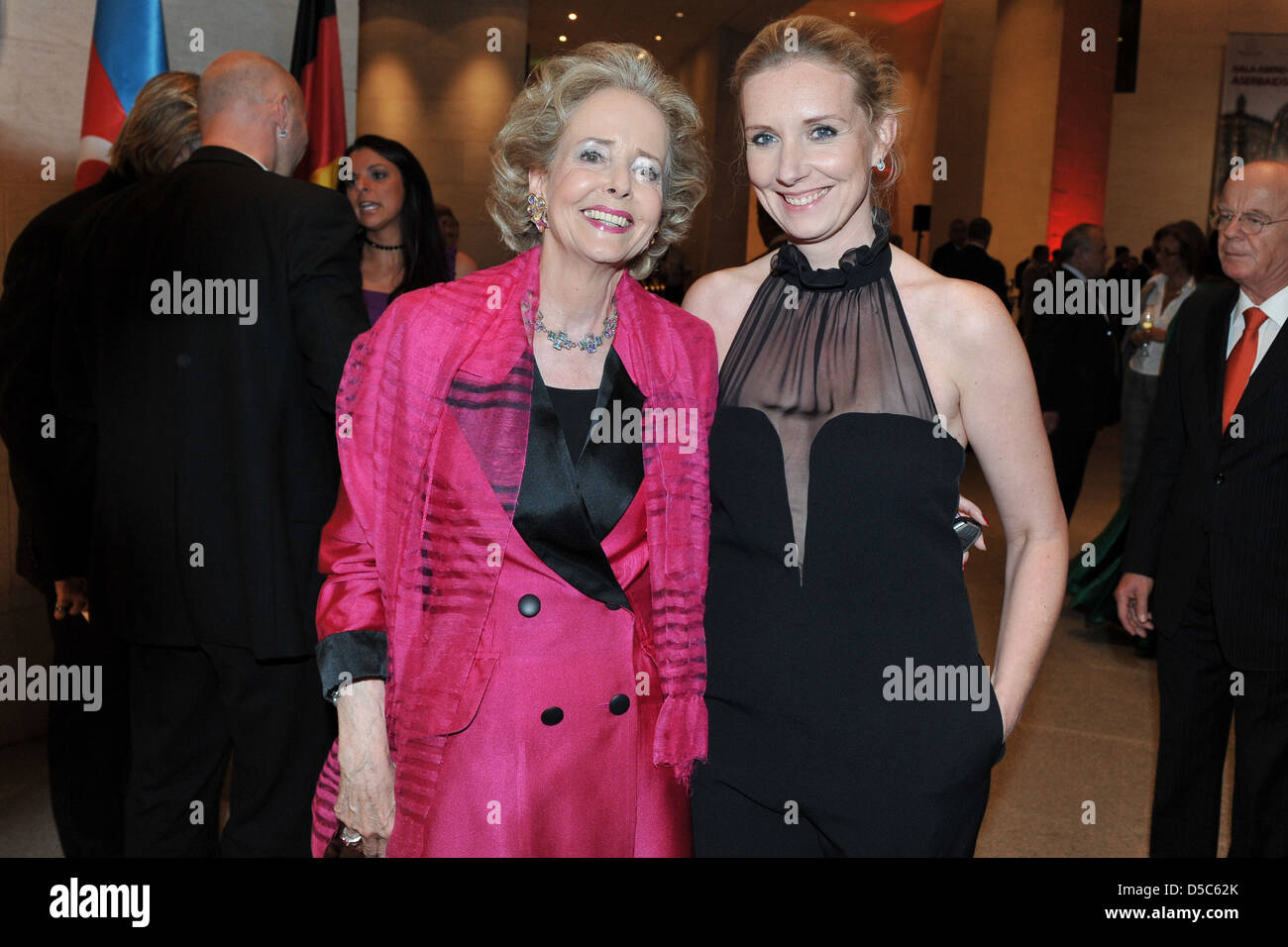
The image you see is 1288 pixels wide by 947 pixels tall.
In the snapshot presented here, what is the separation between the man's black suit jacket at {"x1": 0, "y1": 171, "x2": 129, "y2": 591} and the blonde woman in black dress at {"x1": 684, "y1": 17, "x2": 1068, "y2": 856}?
6.34 feet

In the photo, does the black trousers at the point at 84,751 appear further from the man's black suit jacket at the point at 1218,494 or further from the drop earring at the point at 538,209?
the man's black suit jacket at the point at 1218,494

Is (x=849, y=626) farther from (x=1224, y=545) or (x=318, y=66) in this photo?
(x=318, y=66)

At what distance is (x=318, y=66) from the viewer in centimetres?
401

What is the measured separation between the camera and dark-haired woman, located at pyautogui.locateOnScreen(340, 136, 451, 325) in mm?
3965

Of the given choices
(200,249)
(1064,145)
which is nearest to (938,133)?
(1064,145)

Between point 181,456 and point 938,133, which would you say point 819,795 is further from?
point 938,133

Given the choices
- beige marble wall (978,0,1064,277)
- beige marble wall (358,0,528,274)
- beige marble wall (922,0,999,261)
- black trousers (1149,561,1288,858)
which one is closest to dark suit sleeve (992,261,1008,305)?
beige marble wall (978,0,1064,277)

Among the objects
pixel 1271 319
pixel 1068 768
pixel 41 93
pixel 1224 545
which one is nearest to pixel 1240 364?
pixel 1271 319

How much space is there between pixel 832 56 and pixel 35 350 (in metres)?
2.18

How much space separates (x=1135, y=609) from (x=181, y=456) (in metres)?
2.50

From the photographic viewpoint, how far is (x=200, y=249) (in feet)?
7.98

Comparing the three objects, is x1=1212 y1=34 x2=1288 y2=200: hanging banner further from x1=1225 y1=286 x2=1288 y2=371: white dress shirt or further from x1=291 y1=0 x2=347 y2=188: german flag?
x1=291 y1=0 x2=347 y2=188: german flag

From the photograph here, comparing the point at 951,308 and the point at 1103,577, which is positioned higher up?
the point at 951,308
